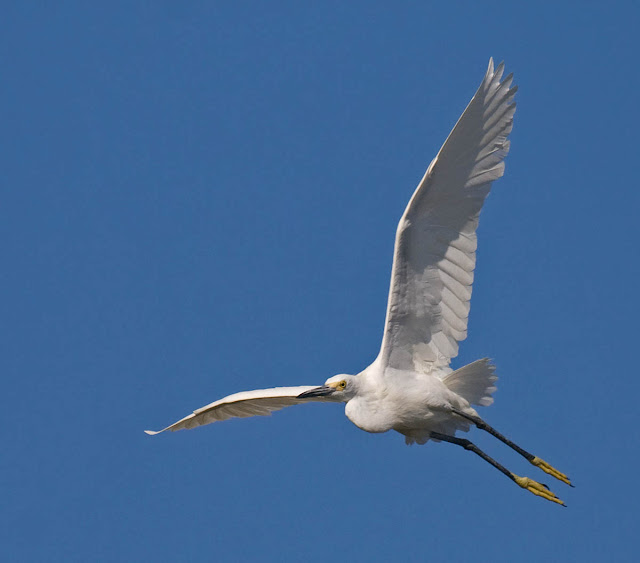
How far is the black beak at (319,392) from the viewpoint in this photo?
1642 centimetres

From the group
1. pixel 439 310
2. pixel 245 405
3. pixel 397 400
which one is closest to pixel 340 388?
pixel 397 400

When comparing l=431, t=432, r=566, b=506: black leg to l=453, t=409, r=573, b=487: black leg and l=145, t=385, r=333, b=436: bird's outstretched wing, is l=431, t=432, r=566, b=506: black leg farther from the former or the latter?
l=145, t=385, r=333, b=436: bird's outstretched wing

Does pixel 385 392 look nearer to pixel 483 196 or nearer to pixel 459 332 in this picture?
pixel 459 332

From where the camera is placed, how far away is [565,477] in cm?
1641

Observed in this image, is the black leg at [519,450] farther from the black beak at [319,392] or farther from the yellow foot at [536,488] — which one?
the black beak at [319,392]

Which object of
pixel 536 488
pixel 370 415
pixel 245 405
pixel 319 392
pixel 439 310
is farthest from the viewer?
pixel 245 405

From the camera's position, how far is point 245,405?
1833cm

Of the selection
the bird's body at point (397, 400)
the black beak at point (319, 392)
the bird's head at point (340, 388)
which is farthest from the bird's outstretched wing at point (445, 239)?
the black beak at point (319, 392)

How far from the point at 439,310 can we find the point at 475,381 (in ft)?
3.52

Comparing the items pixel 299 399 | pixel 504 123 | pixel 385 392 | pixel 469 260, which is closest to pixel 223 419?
pixel 299 399

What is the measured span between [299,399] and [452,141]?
436 centimetres

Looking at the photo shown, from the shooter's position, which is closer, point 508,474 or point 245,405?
point 508,474

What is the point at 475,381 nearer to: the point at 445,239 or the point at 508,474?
the point at 508,474

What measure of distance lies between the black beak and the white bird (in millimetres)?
13
